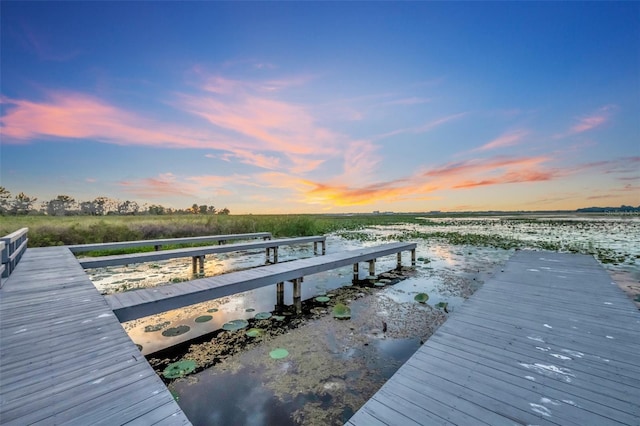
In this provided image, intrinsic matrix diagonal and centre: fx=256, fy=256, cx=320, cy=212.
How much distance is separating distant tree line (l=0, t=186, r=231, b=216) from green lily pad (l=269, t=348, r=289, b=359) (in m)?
40.5

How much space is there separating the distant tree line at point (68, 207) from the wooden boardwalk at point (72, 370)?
38.6m

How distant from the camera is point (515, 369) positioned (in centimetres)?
220

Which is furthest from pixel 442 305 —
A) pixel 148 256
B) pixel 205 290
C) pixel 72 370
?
pixel 148 256

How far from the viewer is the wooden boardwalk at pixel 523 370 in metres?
1.66

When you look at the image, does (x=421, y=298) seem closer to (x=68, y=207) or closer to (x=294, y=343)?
(x=294, y=343)

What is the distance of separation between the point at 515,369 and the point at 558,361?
1.62ft

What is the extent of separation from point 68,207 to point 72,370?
168 ft

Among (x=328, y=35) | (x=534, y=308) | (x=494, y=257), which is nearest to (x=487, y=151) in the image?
(x=494, y=257)

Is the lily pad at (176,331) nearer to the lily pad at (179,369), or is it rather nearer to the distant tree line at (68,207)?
the lily pad at (179,369)

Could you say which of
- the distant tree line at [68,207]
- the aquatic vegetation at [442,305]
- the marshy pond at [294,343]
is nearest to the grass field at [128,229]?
the marshy pond at [294,343]

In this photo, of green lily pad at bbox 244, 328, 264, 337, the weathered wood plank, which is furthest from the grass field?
green lily pad at bbox 244, 328, 264, 337

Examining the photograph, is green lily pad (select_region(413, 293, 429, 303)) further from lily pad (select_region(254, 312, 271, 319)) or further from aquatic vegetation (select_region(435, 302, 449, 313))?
lily pad (select_region(254, 312, 271, 319))

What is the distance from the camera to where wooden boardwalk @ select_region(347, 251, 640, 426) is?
5.45ft

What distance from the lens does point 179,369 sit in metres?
3.19
